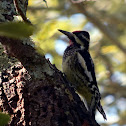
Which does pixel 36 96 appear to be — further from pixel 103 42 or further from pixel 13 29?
pixel 103 42

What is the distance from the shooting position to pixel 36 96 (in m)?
1.89

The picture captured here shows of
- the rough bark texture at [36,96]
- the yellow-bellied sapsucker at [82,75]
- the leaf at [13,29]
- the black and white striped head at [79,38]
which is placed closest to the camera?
the leaf at [13,29]

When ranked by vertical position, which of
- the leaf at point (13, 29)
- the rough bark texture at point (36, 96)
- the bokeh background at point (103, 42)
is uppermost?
the leaf at point (13, 29)

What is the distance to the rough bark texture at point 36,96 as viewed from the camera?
182cm

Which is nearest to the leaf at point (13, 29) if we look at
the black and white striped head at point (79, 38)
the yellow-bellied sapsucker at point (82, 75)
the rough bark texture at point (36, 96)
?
the rough bark texture at point (36, 96)

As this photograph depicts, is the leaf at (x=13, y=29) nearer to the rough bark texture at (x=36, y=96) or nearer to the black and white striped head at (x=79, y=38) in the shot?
the rough bark texture at (x=36, y=96)

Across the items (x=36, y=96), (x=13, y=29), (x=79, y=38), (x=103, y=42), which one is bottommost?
(x=103, y=42)

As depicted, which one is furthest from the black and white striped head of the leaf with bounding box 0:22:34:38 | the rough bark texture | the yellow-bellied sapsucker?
the leaf with bounding box 0:22:34:38

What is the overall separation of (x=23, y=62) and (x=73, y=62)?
1.49 meters

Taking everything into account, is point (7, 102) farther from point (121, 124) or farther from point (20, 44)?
point (121, 124)

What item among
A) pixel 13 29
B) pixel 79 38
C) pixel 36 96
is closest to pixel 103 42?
pixel 79 38

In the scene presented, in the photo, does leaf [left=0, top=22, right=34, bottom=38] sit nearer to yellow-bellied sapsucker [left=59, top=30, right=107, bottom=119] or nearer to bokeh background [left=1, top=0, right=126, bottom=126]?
yellow-bellied sapsucker [left=59, top=30, right=107, bottom=119]

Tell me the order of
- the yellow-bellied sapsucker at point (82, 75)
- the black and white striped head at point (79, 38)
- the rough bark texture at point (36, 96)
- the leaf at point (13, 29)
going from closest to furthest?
the leaf at point (13, 29) → the rough bark texture at point (36, 96) → the yellow-bellied sapsucker at point (82, 75) → the black and white striped head at point (79, 38)

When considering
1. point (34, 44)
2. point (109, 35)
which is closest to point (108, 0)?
point (109, 35)
